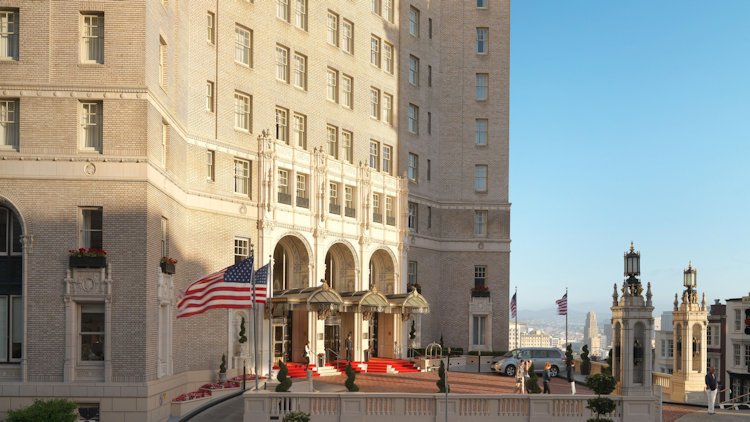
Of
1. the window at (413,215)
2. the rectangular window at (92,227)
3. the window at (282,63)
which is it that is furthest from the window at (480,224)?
the rectangular window at (92,227)

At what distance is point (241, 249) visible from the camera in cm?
4512

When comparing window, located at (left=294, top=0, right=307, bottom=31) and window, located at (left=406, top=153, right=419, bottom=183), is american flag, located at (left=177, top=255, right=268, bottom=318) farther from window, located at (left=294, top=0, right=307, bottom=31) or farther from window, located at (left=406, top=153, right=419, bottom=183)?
window, located at (left=406, top=153, right=419, bottom=183)

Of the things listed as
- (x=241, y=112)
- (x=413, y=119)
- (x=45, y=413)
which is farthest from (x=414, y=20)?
(x=45, y=413)

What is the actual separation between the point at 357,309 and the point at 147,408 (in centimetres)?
2097

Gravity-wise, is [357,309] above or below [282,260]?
below

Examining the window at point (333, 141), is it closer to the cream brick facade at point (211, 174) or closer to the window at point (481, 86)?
the cream brick facade at point (211, 174)

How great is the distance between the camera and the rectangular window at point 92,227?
32688 mm

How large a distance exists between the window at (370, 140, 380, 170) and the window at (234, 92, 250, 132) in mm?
13535

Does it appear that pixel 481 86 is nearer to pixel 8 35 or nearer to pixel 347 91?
pixel 347 91

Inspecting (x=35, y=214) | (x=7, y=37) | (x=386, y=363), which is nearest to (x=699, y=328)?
(x=386, y=363)

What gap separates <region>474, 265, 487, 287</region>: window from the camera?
66188 millimetres

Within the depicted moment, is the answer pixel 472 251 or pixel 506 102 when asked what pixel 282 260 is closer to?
pixel 472 251

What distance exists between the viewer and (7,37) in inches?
1282

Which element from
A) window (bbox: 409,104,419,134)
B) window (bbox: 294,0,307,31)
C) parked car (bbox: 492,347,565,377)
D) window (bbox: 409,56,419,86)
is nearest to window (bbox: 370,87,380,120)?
window (bbox: 409,104,419,134)
